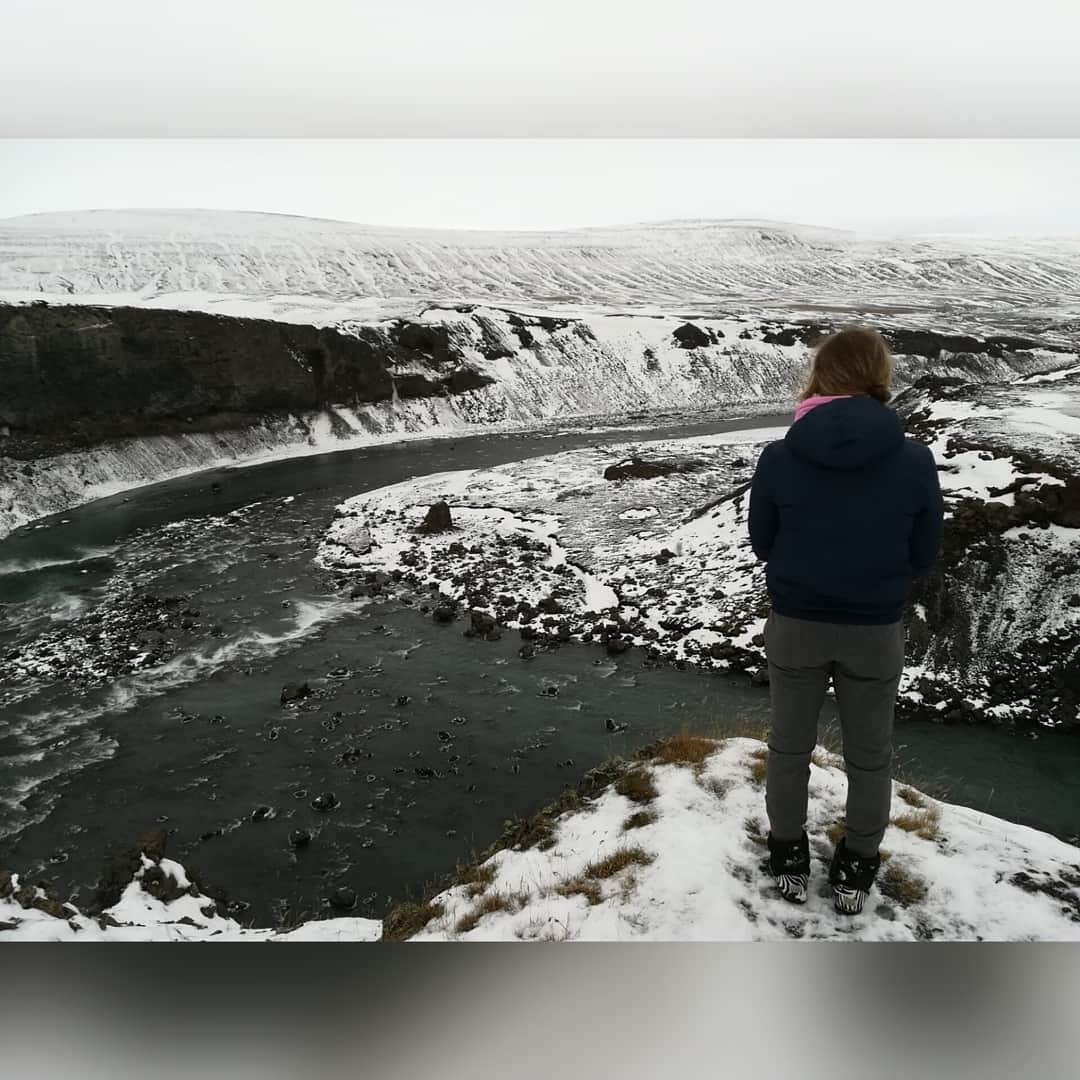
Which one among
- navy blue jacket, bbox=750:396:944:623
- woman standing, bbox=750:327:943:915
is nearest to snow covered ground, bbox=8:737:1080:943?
woman standing, bbox=750:327:943:915

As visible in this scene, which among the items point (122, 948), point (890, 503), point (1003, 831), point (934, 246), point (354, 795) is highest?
point (934, 246)

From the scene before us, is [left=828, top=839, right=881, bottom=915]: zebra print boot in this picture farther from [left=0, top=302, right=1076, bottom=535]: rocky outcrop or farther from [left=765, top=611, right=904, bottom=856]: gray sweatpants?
[left=0, top=302, right=1076, bottom=535]: rocky outcrop

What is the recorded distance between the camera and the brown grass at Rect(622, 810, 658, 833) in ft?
13.8

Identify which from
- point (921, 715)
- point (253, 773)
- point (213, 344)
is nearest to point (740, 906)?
point (253, 773)

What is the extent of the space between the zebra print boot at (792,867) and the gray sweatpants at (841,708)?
6cm

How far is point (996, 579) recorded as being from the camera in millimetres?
12867

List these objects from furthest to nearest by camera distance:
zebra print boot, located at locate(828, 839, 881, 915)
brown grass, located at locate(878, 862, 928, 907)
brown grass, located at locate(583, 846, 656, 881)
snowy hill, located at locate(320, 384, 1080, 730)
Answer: snowy hill, located at locate(320, 384, 1080, 730), brown grass, located at locate(583, 846, 656, 881), brown grass, located at locate(878, 862, 928, 907), zebra print boot, located at locate(828, 839, 881, 915)

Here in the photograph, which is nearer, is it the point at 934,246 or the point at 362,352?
the point at 362,352

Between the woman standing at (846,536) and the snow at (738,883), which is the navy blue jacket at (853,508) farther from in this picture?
the snow at (738,883)

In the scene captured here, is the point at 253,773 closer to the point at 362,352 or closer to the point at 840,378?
the point at 840,378

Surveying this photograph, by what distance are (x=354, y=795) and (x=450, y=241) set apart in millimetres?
133281

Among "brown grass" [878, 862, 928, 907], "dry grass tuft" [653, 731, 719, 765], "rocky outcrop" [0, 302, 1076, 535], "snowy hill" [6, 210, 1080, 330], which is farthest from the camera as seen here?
"snowy hill" [6, 210, 1080, 330]

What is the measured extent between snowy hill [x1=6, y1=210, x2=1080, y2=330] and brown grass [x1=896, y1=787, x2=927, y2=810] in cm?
6618

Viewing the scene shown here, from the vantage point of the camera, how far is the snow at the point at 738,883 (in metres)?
3.08
